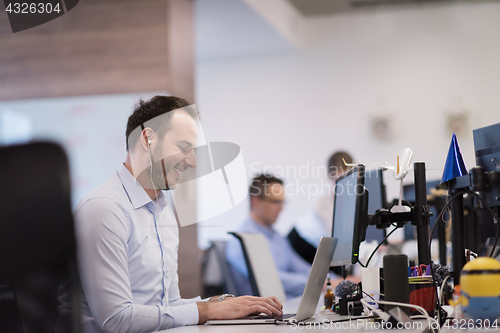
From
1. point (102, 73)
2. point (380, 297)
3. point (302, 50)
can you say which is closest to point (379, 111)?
point (302, 50)

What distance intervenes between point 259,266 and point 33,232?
4.56 feet

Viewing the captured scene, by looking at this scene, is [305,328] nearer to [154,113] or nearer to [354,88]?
[154,113]

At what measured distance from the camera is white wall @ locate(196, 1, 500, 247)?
4.65 meters

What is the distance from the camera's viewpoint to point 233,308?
135 centimetres

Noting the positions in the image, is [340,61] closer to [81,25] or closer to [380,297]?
[81,25]

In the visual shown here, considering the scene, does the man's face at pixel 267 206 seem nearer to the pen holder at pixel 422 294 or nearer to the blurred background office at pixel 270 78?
the blurred background office at pixel 270 78

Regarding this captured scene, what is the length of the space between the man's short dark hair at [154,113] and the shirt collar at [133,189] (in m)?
0.14

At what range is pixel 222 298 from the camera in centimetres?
148

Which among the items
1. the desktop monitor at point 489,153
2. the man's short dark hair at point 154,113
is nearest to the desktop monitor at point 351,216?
the desktop monitor at point 489,153

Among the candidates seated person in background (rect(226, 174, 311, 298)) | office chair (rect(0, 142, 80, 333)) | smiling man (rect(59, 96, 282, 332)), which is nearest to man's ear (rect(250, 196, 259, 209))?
seated person in background (rect(226, 174, 311, 298))

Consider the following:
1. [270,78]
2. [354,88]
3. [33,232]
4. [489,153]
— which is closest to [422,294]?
[489,153]

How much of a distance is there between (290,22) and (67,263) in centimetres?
413

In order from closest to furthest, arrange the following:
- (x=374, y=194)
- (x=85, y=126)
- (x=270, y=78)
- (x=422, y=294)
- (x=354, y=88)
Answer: (x=422, y=294)
(x=374, y=194)
(x=85, y=126)
(x=354, y=88)
(x=270, y=78)

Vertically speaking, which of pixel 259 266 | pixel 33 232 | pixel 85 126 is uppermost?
pixel 85 126
